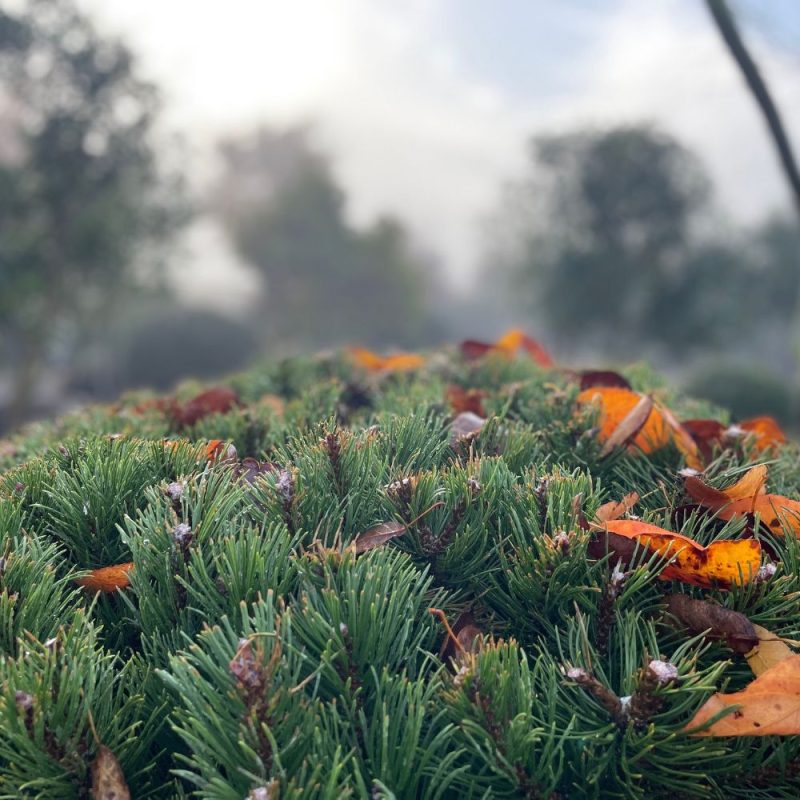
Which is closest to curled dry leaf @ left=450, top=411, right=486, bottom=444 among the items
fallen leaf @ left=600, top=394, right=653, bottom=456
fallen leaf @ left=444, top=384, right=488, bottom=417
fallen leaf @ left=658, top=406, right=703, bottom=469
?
fallen leaf @ left=444, top=384, right=488, bottom=417

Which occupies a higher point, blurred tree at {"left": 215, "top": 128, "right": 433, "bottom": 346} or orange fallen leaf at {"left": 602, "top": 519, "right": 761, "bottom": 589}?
blurred tree at {"left": 215, "top": 128, "right": 433, "bottom": 346}

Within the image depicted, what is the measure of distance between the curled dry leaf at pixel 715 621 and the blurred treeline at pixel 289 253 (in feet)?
23.5

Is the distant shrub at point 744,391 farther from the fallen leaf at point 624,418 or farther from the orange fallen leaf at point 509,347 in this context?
the fallen leaf at point 624,418

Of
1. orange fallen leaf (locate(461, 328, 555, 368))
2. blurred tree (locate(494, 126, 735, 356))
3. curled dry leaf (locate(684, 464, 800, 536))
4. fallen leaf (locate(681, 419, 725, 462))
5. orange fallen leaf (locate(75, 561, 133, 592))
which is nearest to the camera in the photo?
orange fallen leaf (locate(75, 561, 133, 592))

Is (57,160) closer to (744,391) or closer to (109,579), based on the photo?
(744,391)

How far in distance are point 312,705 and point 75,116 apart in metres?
13.4

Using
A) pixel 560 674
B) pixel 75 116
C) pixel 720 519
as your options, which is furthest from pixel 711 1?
pixel 75 116

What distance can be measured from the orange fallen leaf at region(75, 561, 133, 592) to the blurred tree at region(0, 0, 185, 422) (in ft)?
38.6

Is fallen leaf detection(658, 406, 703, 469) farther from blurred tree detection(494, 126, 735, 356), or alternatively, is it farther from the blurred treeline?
blurred tree detection(494, 126, 735, 356)

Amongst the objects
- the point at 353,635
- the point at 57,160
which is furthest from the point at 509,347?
the point at 57,160

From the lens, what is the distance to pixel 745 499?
3.84 feet

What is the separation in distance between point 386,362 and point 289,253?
64.0 ft

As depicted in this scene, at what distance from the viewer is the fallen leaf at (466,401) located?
1812 millimetres

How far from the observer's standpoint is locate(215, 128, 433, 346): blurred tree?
21859 millimetres
